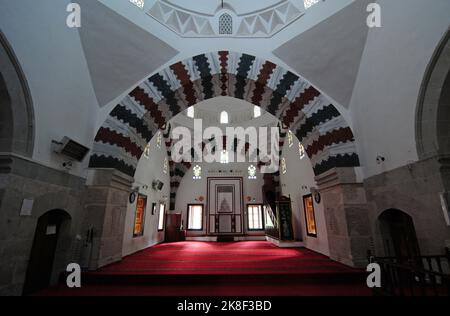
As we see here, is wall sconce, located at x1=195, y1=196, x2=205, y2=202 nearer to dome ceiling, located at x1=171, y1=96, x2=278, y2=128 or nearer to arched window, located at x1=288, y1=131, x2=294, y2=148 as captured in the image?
dome ceiling, located at x1=171, y1=96, x2=278, y2=128

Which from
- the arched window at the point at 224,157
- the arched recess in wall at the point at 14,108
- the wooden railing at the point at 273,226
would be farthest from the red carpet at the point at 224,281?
the arched window at the point at 224,157

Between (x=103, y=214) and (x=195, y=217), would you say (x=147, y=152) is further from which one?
(x=195, y=217)

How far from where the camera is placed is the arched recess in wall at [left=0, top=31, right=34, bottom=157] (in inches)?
98.2

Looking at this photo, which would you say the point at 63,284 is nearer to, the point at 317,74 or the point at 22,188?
the point at 22,188

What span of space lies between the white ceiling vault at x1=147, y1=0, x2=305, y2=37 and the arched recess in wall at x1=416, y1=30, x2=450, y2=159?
315 centimetres

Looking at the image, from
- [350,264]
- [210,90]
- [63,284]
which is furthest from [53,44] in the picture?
[350,264]

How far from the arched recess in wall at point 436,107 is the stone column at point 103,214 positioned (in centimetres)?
541

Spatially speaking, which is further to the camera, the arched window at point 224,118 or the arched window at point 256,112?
the arched window at point 224,118

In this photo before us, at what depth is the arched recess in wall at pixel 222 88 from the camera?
4340 millimetres

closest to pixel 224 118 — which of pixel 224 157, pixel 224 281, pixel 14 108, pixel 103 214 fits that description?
pixel 224 157

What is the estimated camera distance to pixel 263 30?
4.96 m

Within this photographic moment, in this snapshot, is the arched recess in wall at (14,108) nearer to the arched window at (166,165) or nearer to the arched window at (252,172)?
the arched window at (166,165)

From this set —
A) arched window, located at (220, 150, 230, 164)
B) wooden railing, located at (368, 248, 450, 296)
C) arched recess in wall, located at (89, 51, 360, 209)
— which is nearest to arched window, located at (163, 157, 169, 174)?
arched window, located at (220, 150, 230, 164)

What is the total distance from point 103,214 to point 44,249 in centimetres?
97
